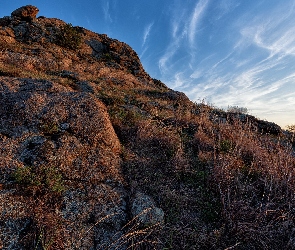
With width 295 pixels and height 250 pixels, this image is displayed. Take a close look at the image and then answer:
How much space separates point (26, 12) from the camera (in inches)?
1081

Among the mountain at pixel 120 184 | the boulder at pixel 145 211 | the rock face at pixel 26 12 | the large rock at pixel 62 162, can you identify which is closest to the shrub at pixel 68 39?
the rock face at pixel 26 12

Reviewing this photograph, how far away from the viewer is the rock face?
2711 cm

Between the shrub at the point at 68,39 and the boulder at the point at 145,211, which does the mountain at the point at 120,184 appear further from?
the shrub at the point at 68,39

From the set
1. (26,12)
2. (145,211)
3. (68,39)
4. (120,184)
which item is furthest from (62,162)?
(26,12)

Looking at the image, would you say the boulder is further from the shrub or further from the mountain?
the shrub

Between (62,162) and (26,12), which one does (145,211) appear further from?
(26,12)

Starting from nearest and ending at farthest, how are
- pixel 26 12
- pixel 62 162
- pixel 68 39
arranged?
1. pixel 62 162
2. pixel 68 39
3. pixel 26 12

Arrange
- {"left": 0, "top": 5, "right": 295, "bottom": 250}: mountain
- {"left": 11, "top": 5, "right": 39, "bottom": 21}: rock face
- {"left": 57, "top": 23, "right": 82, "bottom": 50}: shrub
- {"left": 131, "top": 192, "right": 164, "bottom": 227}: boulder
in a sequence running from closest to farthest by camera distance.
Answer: {"left": 0, "top": 5, "right": 295, "bottom": 250}: mountain, {"left": 131, "top": 192, "right": 164, "bottom": 227}: boulder, {"left": 57, "top": 23, "right": 82, "bottom": 50}: shrub, {"left": 11, "top": 5, "right": 39, "bottom": 21}: rock face

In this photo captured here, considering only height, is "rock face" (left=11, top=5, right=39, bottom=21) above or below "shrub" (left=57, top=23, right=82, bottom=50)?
above

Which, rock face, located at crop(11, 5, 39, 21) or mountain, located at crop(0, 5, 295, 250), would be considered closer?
mountain, located at crop(0, 5, 295, 250)

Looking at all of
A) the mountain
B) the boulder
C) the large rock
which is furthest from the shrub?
the boulder

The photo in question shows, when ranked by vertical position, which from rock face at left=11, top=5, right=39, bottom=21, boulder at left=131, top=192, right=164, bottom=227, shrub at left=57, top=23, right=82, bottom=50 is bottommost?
boulder at left=131, top=192, right=164, bottom=227

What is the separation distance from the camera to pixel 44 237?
12.8 feet

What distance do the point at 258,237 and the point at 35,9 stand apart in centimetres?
3220
